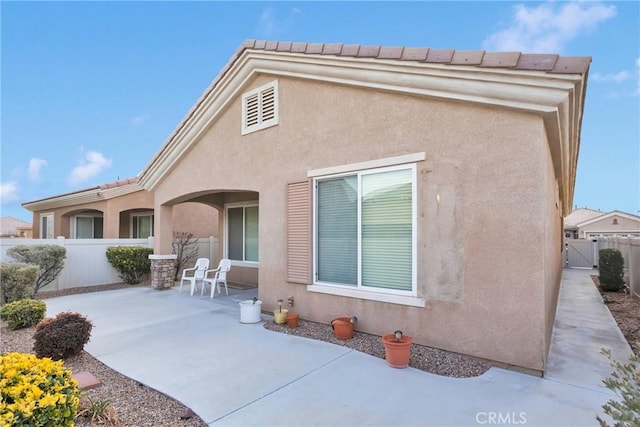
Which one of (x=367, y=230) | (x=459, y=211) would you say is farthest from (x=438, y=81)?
(x=367, y=230)

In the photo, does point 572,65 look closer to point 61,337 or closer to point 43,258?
point 61,337

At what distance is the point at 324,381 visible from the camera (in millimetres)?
4684

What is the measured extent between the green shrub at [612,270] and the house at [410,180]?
23.7ft

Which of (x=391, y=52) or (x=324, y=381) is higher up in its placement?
(x=391, y=52)

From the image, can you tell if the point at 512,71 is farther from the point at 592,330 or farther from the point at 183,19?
the point at 183,19

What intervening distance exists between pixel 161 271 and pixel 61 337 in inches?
289

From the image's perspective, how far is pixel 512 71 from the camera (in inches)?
195

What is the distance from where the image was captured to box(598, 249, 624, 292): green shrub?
42.9ft

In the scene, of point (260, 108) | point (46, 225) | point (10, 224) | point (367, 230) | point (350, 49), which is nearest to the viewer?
point (367, 230)

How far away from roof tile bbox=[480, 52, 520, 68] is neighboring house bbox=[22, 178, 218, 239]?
15.7 meters

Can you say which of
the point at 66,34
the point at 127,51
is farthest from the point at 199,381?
the point at 127,51

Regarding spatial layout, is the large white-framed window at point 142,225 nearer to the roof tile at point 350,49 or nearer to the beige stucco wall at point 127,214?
the beige stucco wall at point 127,214

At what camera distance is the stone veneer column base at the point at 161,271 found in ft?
41.3

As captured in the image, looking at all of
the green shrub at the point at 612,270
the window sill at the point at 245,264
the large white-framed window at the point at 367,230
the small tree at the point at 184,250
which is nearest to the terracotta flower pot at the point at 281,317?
the large white-framed window at the point at 367,230
